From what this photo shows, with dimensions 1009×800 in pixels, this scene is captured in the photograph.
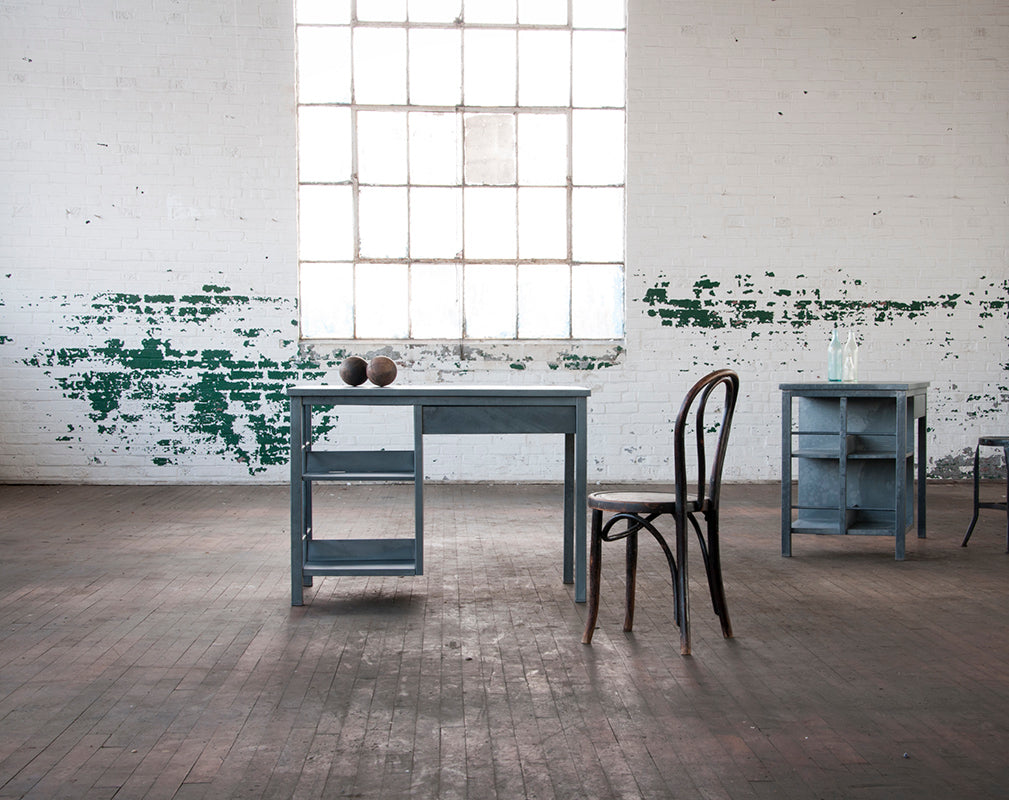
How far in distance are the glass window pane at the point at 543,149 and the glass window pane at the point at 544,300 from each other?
0.70m

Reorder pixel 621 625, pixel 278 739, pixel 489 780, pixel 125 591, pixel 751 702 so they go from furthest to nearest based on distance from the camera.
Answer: pixel 125 591 → pixel 621 625 → pixel 751 702 → pixel 278 739 → pixel 489 780

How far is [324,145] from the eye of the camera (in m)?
8.20

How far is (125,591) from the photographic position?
4270mm

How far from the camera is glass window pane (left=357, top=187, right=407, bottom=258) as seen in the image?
823cm

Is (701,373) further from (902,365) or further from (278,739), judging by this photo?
(278,739)

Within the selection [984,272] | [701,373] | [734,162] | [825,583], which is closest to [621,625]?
[825,583]

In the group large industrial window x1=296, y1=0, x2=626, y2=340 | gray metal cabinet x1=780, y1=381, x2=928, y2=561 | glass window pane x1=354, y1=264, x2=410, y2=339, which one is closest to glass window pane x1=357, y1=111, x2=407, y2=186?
large industrial window x1=296, y1=0, x2=626, y2=340

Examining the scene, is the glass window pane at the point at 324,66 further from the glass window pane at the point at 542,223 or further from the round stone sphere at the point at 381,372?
the round stone sphere at the point at 381,372

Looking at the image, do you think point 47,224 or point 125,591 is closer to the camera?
point 125,591

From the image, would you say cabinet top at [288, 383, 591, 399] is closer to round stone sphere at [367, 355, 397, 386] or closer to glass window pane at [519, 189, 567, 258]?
round stone sphere at [367, 355, 397, 386]

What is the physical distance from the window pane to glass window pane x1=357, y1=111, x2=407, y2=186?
0.79 ft

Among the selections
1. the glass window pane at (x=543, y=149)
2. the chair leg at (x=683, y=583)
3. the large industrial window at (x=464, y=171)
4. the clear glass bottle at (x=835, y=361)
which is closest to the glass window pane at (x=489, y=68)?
the large industrial window at (x=464, y=171)

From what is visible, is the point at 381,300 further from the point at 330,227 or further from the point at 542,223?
the point at 542,223

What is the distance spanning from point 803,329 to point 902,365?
85 cm
